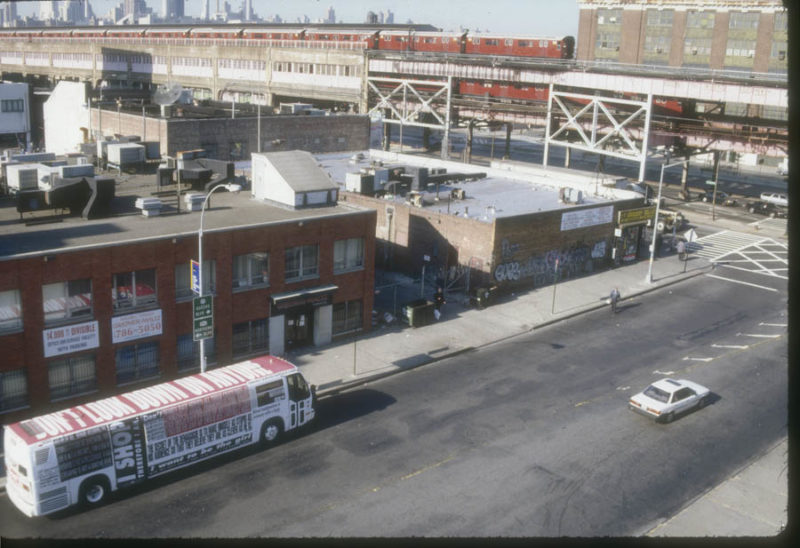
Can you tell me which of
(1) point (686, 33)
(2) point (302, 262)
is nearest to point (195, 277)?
(2) point (302, 262)

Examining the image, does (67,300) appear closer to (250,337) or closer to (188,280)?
(188,280)

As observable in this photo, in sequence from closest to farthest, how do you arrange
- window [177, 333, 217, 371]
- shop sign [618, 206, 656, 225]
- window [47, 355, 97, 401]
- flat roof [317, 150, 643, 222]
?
window [47, 355, 97, 401] → window [177, 333, 217, 371] → flat roof [317, 150, 643, 222] → shop sign [618, 206, 656, 225]

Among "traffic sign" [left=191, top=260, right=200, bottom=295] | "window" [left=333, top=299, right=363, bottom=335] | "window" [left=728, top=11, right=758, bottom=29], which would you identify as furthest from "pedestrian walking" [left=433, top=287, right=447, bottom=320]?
"window" [left=728, top=11, right=758, bottom=29]

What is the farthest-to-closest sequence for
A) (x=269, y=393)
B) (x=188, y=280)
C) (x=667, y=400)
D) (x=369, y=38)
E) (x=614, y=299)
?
(x=369, y=38), (x=614, y=299), (x=188, y=280), (x=667, y=400), (x=269, y=393)

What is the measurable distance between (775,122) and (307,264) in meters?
55.9

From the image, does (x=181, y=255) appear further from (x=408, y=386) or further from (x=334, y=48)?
(x=334, y=48)

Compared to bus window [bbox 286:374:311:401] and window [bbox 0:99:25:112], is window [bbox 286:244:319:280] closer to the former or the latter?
bus window [bbox 286:374:311:401]

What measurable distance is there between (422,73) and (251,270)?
62001mm

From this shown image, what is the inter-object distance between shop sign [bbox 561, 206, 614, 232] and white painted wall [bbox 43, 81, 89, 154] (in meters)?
44.0

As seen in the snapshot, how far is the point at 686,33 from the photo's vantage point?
102 meters

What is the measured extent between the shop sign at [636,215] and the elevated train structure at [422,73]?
55.4 feet

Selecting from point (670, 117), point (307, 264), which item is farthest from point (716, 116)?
point (307, 264)

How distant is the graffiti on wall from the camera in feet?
148

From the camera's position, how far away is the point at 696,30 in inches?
3959
